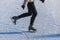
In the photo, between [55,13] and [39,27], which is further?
[55,13]

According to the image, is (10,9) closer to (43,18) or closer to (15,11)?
(15,11)

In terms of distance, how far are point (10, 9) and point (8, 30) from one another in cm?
323

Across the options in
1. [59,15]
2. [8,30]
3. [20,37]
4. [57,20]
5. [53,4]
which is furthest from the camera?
[53,4]

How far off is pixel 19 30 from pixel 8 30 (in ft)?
1.02

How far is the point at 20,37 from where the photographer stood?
7.70 metres

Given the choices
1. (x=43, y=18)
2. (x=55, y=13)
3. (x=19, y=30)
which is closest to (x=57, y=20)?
(x=43, y=18)

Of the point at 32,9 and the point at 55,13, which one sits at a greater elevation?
the point at 32,9

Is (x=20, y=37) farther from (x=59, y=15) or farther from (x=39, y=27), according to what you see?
(x=59, y=15)

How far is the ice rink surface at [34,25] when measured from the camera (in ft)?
25.6

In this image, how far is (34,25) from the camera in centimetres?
895

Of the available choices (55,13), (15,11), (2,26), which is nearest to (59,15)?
(55,13)

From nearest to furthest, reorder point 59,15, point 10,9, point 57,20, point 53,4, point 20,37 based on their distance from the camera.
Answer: point 20,37 → point 57,20 → point 59,15 → point 10,9 → point 53,4

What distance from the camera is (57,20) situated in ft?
32.2

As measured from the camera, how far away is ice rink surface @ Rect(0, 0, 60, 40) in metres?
7.82
